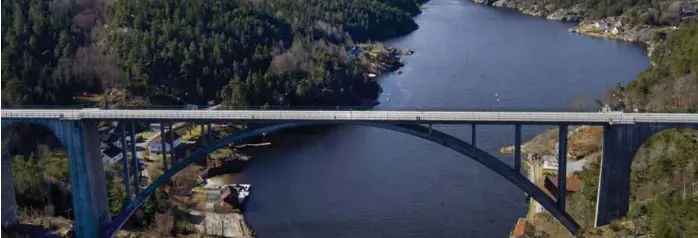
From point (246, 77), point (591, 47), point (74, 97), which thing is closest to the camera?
point (74, 97)

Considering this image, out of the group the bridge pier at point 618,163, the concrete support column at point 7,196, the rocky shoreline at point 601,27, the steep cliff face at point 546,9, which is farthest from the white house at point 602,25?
the concrete support column at point 7,196

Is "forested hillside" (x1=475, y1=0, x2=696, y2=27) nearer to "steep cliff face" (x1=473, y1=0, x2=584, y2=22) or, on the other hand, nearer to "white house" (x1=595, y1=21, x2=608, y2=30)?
"steep cliff face" (x1=473, y1=0, x2=584, y2=22)

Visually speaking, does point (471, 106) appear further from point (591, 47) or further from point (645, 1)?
point (645, 1)

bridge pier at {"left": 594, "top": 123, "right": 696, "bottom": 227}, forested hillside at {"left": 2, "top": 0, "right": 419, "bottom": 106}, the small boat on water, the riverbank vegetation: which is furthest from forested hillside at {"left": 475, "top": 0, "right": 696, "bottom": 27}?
bridge pier at {"left": 594, "top": 123, "right": 696, "bottom": 227}

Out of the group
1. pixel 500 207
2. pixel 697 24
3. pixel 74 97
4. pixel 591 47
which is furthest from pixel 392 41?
pixel 500 207

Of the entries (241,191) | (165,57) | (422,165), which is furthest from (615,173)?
(165,57)

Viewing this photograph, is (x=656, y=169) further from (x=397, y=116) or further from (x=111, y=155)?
(x=111, y=155)

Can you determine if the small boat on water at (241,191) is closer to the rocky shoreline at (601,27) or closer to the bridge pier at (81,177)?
the bridge pier at (81,177)
